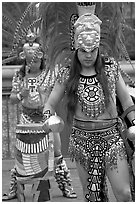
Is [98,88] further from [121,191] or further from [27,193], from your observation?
[27,193]

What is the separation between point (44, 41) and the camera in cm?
536

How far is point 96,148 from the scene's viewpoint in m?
4.93

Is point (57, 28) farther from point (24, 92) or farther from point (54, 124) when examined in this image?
point (24, 92)

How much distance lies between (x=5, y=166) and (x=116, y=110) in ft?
15.4

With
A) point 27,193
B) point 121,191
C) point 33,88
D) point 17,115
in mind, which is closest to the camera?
point 121,191

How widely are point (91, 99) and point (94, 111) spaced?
0.09 meters

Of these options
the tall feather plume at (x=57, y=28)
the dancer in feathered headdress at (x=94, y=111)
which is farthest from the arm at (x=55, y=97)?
the tall feather plume at (x=57, y=28)

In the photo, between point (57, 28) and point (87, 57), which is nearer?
point (87, 57)

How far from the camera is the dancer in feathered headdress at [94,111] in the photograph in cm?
491

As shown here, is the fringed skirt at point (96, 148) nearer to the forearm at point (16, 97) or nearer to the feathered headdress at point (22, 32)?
the feathered headdress at point (22, 32)

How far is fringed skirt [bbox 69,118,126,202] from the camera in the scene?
4.91 m

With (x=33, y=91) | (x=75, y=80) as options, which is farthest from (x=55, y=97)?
(x=33, y=91)

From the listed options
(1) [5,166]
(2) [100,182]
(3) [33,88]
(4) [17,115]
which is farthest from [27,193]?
(4) [17,115]

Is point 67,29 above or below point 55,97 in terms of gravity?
above
